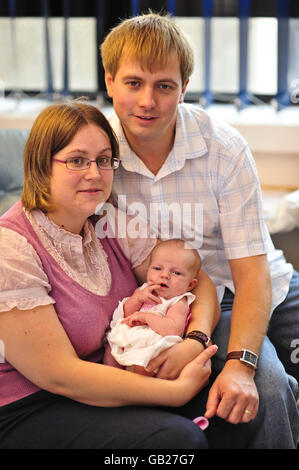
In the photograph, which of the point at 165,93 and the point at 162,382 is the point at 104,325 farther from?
the point at 165,93

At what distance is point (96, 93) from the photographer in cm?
294

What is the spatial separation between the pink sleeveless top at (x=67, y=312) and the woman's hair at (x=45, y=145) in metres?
0.06

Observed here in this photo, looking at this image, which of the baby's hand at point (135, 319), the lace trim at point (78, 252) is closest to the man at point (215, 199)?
the baby's hand at point (135, 319)

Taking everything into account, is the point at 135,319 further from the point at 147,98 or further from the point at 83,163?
the point at 147,98

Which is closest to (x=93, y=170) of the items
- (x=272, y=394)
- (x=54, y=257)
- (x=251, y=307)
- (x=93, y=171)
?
(x=93, y=171)

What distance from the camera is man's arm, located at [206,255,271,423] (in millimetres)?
1458

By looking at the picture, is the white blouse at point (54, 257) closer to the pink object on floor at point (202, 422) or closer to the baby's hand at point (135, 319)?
the baby's hand at point (135, 319)

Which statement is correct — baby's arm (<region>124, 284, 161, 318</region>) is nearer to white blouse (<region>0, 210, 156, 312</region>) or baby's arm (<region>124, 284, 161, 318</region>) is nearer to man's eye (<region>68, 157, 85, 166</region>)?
white blouse (<region>0, 210, 156, 312</region>)

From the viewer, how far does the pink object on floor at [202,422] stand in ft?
4.74

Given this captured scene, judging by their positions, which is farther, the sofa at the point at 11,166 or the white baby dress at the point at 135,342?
the sofa at the point at 11,166

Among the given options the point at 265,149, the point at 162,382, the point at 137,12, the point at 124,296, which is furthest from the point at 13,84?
the point at 162,382

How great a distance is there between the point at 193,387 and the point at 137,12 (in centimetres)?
188

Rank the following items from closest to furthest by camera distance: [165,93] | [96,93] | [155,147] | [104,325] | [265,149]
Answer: [104,325] < [165,93] < [155,147] < [265,149] < [96,93]

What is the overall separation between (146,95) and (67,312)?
0.61 metres
